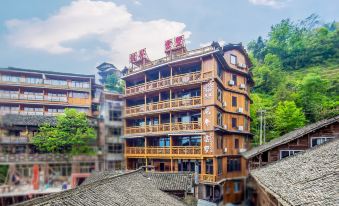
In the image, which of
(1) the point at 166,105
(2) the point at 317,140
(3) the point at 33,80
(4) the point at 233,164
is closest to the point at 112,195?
(2) the point at 317,140

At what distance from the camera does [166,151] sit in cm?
2348

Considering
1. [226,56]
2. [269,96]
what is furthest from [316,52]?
[226,56]

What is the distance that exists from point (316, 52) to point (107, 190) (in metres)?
42.9

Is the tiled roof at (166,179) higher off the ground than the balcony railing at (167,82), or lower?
lower

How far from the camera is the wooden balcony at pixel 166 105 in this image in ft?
73.2

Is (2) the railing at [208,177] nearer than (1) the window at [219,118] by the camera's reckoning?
Yes

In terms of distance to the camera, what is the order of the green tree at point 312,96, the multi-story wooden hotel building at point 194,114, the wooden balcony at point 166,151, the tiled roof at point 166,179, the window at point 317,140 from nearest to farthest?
1. the tiled roof at point 166,179
2. the window at point 317,140
3. the multi-story wooden hotel building at point 194,114
4. the wooden balcony at point 166,151
5. the green tree at point 312,96

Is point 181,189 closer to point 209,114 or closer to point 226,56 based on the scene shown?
point 209,114

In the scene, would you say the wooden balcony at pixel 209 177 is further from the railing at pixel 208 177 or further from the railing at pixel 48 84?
the railing at pixel 48 84

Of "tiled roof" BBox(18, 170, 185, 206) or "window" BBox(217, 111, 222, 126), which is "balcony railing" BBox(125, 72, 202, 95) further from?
"tiled roof" BBox(18, 170, 185, 206)

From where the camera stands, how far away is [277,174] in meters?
11.7

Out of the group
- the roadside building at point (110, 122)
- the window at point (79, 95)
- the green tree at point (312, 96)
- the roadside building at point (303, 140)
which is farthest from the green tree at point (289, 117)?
the roadside building at point (110, 122)

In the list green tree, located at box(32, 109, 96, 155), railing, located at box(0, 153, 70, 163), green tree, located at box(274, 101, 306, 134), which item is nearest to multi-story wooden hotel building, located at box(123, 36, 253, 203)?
green tree, located at box(274, 101, 306, 134)

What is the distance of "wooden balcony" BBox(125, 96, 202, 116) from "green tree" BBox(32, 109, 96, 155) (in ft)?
27.4
